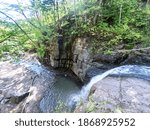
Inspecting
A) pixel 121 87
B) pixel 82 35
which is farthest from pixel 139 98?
pixel 82 35

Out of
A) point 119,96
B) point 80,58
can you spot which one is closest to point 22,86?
point 80,58

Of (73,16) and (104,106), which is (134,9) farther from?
(104,106)

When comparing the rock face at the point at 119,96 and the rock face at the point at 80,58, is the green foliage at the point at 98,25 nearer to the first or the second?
the rock face at the point at 80,58

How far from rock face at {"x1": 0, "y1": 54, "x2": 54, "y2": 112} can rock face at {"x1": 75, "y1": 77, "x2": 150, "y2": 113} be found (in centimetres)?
241

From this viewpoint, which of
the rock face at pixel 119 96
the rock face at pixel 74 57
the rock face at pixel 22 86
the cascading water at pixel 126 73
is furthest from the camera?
the rock face at pixel 74 57

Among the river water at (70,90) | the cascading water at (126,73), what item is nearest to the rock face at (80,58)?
the river water at (70,90)

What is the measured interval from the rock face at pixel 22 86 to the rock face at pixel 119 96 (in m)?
2.41

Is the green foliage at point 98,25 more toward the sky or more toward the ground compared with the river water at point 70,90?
more toward the sky

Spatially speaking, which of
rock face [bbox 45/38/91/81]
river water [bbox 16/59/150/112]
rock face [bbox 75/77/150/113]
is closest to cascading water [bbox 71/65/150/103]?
river water [bbox 16/59/150/112]

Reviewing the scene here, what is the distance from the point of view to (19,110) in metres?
7.31

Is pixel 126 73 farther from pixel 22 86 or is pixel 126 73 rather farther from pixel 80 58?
pixel 22 86

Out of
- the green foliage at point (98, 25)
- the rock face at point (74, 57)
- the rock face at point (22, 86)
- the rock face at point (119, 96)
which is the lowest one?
the rock face at point (22, 86)

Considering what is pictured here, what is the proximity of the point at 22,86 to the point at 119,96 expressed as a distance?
14.5 feet

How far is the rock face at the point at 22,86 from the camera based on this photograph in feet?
24.7
